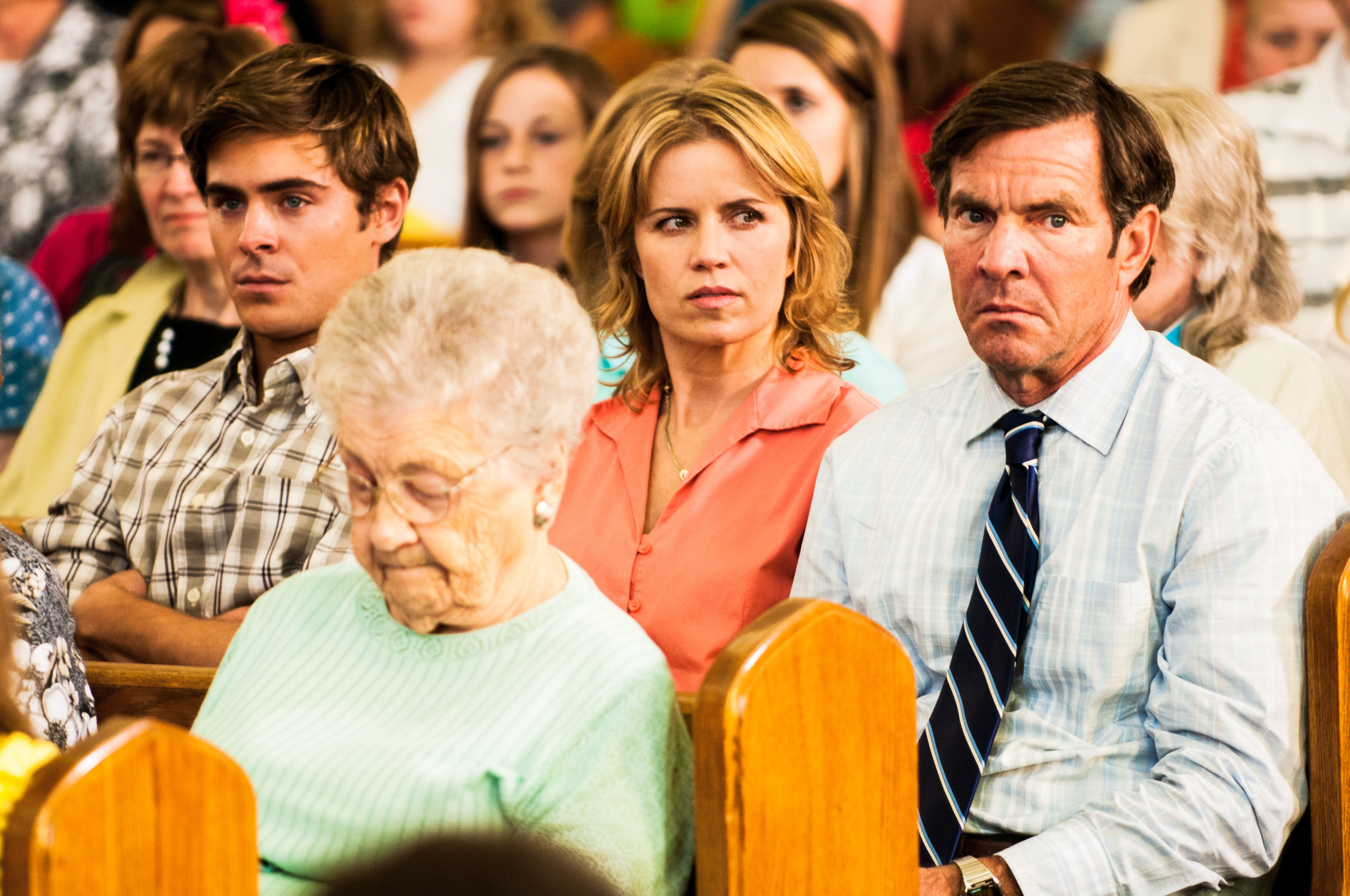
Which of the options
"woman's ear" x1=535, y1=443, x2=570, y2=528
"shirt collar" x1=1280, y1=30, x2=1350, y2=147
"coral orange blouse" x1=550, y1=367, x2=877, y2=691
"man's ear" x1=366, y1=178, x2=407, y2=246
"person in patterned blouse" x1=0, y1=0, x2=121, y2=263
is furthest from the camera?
"person in patterned blouse" x1=0, y1=0, x2=121, y2=263

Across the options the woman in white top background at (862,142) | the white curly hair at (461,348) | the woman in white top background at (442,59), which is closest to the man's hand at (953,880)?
the white curly hair at (461,348)

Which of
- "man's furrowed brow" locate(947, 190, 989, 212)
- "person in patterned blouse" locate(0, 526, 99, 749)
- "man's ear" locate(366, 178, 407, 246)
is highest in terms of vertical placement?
"man's furrowed brow" locate(947, 190, 989, 212)

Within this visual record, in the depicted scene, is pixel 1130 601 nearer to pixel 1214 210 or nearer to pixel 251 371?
pixel 1214 210

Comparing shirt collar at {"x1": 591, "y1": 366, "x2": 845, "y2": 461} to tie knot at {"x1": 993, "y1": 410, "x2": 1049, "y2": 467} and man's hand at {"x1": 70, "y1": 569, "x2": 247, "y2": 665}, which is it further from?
man's hand at {"x1": 70, "y1": 569, "x2": 247, "y2": 665}

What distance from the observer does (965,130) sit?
1604 millimetres

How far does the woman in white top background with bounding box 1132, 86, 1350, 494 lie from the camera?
2107 millimetres

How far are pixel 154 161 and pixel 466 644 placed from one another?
1.93 m

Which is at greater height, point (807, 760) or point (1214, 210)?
point (1214, 210)

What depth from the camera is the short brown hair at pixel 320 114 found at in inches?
78.2

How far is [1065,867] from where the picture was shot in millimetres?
1362

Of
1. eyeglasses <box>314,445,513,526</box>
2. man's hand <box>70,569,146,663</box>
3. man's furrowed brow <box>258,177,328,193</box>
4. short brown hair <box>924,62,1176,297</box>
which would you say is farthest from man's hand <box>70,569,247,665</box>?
short brown hair <box>924,62,1176,297</box>

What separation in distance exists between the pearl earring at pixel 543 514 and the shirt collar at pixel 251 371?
0.79 metres

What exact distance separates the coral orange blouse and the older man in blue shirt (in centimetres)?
10

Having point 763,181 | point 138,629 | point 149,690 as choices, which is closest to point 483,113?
point 763,181
